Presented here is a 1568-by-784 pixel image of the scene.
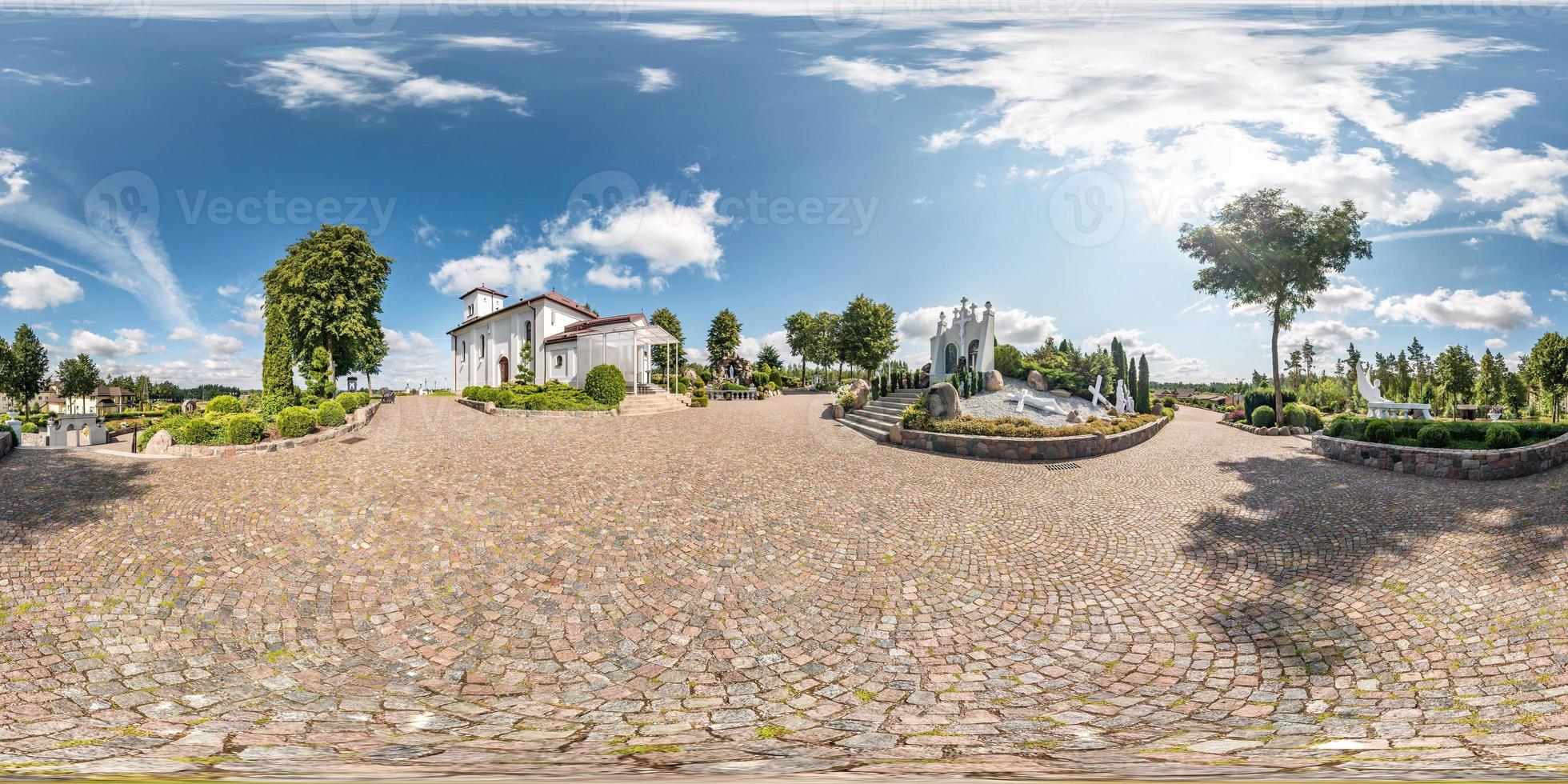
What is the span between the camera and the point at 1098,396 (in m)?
21.3

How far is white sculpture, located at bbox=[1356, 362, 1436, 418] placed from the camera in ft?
57.5

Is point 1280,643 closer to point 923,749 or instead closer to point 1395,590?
point 1395,590

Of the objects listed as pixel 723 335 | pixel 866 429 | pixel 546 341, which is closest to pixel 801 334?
pixel 723 335

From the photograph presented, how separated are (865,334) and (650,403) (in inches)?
1017

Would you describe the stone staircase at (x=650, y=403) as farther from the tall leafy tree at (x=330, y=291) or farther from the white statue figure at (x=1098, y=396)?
the white statue figure at (x=1098, y=396)

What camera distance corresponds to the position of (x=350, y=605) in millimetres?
4621

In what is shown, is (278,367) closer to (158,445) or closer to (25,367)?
(158,445)

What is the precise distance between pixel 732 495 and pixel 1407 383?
54316 mm

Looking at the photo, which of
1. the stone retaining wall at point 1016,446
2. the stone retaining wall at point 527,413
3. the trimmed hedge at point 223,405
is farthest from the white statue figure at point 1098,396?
the trimmed hedge at point 223,405

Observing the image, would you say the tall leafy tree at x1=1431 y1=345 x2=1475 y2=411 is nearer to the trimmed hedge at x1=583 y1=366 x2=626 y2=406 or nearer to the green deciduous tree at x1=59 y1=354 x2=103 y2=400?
the trimmed hedge at x1=583 y1=366 x2=626 y2=406

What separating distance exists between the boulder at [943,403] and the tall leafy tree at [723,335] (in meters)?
37.4

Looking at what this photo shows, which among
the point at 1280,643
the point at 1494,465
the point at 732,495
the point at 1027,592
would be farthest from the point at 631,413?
the point at 1494,465

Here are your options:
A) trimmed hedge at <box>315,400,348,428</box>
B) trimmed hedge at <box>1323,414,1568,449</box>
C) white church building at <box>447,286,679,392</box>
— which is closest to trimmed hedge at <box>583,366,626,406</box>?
white church building at <box>447,286,679,392</box>

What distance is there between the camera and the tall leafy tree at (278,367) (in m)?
18.9
